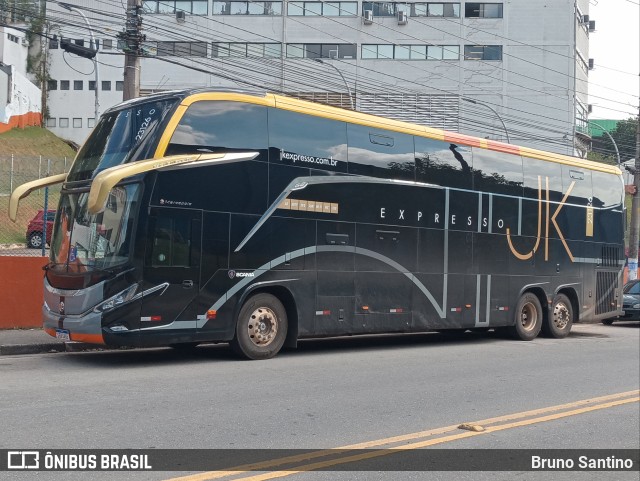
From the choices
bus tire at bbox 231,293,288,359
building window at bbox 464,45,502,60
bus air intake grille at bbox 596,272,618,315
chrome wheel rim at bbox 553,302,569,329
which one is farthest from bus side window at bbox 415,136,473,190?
building window at bbox 464,45,502,60

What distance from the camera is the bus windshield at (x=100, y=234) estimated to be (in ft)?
40.1

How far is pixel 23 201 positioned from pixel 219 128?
20.9ft

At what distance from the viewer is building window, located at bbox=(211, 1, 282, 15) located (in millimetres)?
54938

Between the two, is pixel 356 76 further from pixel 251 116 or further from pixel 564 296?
pixel 251 116

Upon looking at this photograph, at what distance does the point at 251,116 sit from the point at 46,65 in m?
60.9

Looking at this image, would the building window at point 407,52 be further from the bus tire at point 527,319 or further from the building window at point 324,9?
the bus tire at point 527,319

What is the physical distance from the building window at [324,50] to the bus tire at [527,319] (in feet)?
125

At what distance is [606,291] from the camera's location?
69.7 ft

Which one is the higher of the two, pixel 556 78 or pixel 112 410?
pixel 556 78

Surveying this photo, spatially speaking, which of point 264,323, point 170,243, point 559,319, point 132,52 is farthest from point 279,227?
point 559,319

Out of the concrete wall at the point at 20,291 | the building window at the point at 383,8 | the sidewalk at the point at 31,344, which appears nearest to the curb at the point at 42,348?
the sidewalk at the point at 31,344

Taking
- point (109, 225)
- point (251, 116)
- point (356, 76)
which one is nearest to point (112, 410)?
point (109, 225)

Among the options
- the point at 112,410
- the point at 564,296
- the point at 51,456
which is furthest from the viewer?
the point at 564,296

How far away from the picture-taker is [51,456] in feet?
22.9
